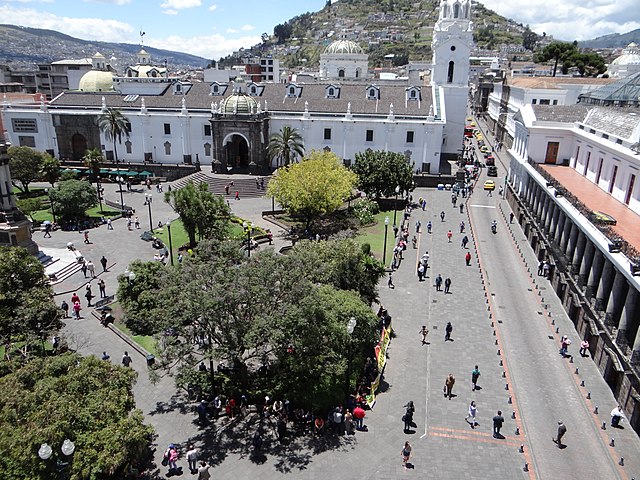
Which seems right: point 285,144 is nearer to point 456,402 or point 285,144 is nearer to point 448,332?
point 448,332

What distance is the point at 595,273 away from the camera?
83.8 ft

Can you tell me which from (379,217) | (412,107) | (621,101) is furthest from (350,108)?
(621,101)

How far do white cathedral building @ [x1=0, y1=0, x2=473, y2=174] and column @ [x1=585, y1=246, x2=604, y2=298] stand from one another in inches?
1246

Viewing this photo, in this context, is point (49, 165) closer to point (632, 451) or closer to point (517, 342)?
point (517, 342)

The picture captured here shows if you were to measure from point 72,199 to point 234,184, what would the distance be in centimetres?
1647

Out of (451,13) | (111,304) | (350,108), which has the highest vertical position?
(451,13)

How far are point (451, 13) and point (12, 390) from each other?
6209cm

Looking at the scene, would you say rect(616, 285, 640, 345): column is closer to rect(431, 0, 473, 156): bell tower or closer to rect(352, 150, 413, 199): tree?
rect(352, 150, 413, 199): tree

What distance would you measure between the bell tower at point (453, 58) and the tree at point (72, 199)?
130 ft

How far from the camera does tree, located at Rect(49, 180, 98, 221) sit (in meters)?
40.8

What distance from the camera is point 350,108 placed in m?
56.6

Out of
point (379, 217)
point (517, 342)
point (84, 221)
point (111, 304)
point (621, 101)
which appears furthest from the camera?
point (379, 217)

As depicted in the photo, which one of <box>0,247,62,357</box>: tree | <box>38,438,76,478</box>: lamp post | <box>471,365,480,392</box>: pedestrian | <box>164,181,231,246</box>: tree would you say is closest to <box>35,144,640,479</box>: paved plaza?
<box>471,365,480,392</box>: pedestrian

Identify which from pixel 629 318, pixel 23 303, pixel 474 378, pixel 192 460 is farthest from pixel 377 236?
pixel 192 460
